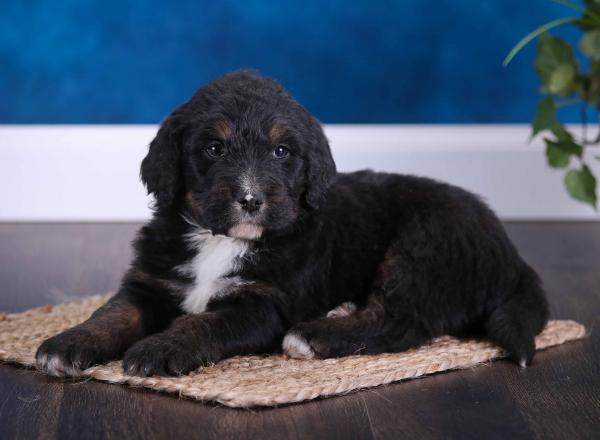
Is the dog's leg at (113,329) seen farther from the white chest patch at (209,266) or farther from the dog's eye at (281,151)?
the dog's eye at (281,151)

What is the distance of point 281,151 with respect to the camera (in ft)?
10.7

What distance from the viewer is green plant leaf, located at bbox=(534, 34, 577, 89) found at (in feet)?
14.9

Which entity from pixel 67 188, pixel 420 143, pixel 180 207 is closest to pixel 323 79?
pixel 420 143

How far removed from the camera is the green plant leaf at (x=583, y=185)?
449 centimetres

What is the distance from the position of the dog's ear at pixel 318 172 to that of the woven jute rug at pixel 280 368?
52 cm

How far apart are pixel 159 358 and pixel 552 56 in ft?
7.98

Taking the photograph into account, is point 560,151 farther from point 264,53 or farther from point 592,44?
point 264,53

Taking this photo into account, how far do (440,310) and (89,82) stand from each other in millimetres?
2576

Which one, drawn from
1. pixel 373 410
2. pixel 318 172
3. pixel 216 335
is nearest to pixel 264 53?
pixel 318 172

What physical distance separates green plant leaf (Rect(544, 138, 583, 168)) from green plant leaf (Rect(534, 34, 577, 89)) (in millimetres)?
254

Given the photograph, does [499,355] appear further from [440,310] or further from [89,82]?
[89,82]

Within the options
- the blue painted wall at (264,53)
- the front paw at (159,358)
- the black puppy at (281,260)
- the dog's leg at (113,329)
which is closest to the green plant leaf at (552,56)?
the blue painted wall at (264,53)

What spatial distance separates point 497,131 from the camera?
216 inches

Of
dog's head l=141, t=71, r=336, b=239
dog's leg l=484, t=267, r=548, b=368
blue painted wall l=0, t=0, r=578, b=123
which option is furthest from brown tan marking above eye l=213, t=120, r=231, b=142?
blue painted wall l=0, t=0, r=578, b=123
